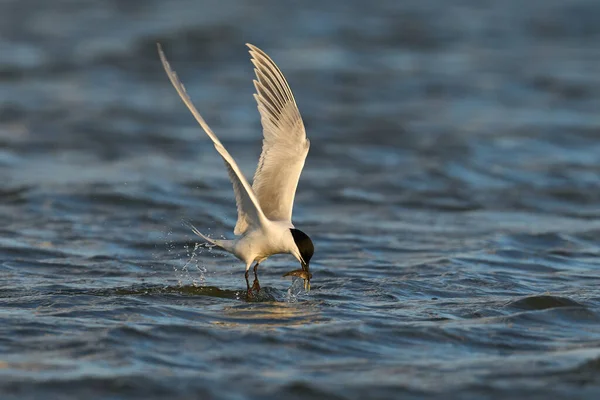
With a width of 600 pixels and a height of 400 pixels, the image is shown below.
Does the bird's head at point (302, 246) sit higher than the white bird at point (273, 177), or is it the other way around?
the white bird at point (273, 177)

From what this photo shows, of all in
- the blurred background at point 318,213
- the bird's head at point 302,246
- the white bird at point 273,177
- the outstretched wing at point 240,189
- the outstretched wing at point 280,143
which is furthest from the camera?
the outstretched wing at point 280,143

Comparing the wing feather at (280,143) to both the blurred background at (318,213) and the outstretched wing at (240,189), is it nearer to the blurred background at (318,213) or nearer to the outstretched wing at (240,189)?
the outstretched wing at (240,189)

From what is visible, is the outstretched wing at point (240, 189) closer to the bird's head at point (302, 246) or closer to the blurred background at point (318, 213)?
the bird's head at point (302, 246)

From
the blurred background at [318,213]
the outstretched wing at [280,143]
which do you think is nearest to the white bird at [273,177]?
the outstretched wing at [280,143]

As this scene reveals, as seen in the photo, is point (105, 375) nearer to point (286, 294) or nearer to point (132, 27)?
point (286, 294)

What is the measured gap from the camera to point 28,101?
19.0 meters

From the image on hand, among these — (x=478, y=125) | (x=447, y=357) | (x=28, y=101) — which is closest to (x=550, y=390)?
(x=447, y=357)

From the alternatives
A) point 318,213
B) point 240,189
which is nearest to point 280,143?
point 240,189

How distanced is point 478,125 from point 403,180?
176 inches

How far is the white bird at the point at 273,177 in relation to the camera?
27.6 feet

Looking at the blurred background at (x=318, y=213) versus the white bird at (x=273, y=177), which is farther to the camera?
the white bird at (x=273, y=177)

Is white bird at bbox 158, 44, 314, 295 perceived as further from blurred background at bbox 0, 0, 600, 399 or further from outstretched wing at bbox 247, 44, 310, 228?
blurred background at bbox 0, 0, 600, 399

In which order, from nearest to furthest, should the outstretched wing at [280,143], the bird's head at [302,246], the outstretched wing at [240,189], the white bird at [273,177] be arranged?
the outstretched wing at [240,189]
the bird's head at [302,246]
the white bird at [273,177]
the outstretched wing at [280,143]

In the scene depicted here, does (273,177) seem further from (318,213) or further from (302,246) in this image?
(318,213)
